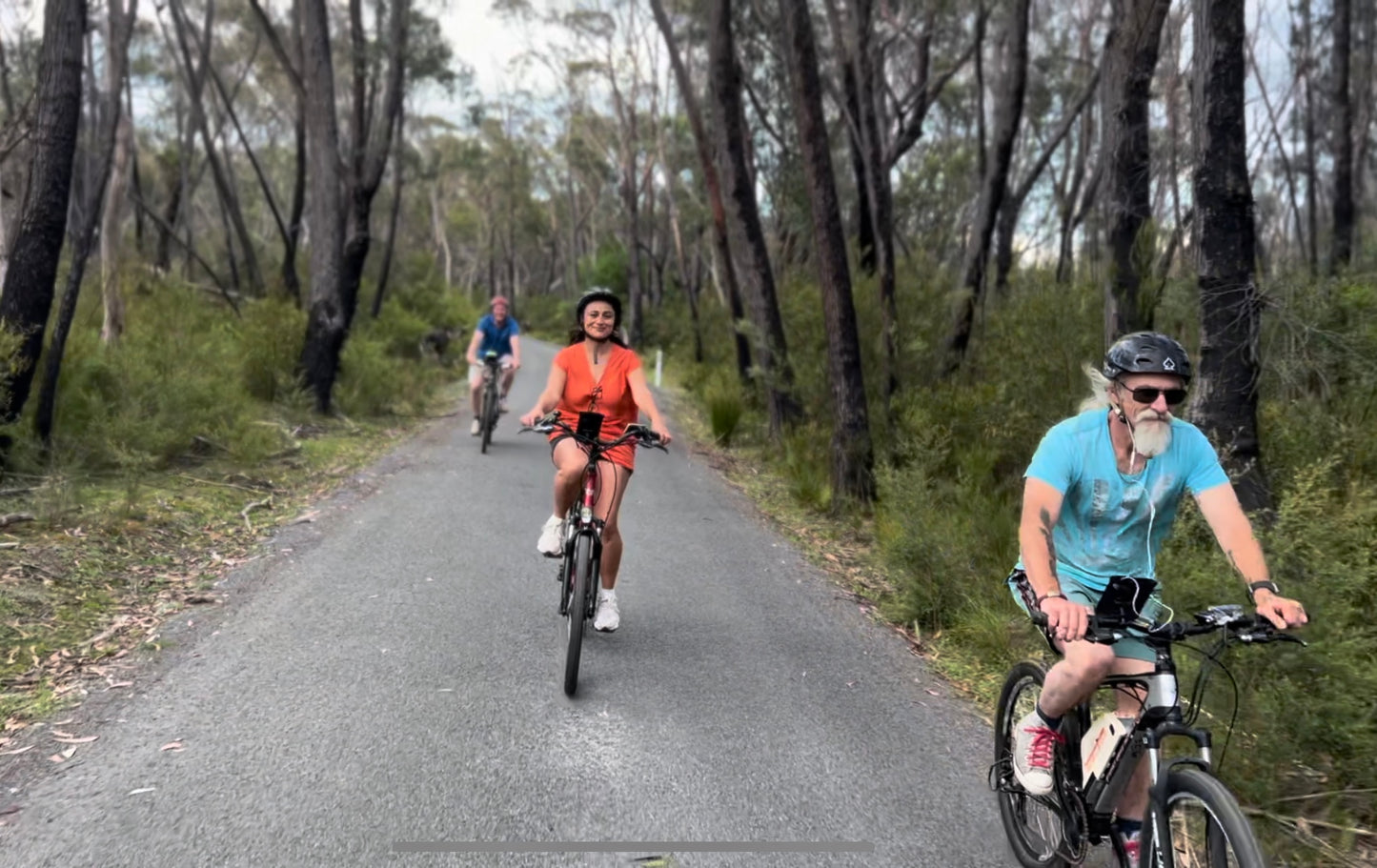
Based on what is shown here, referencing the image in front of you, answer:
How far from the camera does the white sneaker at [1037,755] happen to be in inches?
125

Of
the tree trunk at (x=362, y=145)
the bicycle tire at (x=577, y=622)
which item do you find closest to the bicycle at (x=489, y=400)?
the tree trunk at (x=362, y=145)

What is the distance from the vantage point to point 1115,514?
3084 mm

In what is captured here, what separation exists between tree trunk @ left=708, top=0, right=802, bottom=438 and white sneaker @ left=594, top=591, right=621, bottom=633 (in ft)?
27.3

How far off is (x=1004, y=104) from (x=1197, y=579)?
12.4m

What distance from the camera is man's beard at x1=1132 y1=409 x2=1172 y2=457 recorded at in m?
2.93

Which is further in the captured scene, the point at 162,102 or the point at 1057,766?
the point at 162,102

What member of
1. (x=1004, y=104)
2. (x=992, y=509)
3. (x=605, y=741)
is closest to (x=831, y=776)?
(x=605, y=741)

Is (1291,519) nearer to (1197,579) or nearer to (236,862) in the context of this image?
(1197,579)

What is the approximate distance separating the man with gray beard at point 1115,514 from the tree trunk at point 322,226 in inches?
523

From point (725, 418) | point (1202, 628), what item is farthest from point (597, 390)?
point (725, 418)

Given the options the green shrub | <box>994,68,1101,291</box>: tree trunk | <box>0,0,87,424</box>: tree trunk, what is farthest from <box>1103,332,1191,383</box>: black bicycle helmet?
<box>994,68,1101,291</box>: tree trunk

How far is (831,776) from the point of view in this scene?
4.17m

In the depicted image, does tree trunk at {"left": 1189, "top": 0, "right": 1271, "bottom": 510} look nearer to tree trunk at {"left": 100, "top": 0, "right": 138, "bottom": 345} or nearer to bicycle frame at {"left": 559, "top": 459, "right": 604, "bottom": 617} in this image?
bicycle frame at {"left": 559, "top": 459, "right": 604, "bottom": 617}

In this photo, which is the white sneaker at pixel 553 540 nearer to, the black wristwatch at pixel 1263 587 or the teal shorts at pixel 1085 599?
the teal shorts at pixel 1085 599
